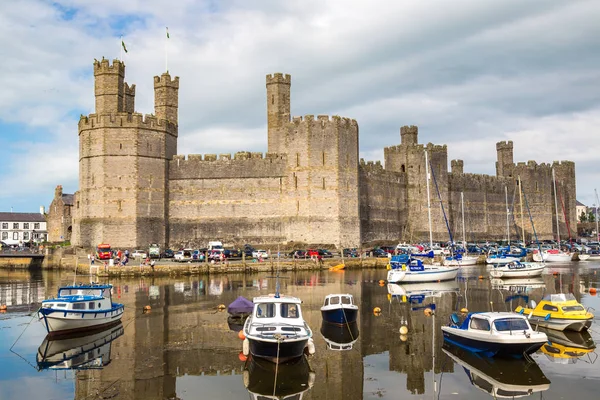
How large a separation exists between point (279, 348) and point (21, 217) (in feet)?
297

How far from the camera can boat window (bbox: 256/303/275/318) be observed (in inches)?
649

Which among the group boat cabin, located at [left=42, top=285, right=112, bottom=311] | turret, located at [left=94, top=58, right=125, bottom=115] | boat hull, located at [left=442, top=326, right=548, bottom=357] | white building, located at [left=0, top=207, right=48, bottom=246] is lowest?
boat hull, located at [left=442, top=326, right=548, bottom=357]

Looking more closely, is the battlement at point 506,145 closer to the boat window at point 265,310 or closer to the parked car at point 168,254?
the parked car at point 168,254

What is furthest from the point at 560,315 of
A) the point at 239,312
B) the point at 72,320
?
the point at 72,320

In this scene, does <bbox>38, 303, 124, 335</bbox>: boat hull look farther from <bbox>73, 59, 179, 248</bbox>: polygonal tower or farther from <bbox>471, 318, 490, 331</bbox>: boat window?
<bbox>73, 59, 179, 248</bbox>: polygonal tower

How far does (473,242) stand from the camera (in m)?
68.4

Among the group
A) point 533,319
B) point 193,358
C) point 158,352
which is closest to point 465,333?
point 533,319

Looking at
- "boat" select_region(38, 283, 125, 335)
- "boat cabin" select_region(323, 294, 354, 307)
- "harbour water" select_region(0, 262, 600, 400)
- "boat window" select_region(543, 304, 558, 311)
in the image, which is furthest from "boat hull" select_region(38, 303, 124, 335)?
"boat window" select_region(543, 304, 558, 311)

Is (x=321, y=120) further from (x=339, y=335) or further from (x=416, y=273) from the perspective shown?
(x=339, y=335)

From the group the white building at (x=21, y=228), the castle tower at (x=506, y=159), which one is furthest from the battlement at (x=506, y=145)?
the white building at (x=21, y=228)

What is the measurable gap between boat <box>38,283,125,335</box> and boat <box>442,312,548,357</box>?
12.8m

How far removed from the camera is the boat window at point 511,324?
1560 centimetres

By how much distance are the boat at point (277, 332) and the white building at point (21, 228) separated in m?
84.2

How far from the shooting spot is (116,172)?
4881cm
